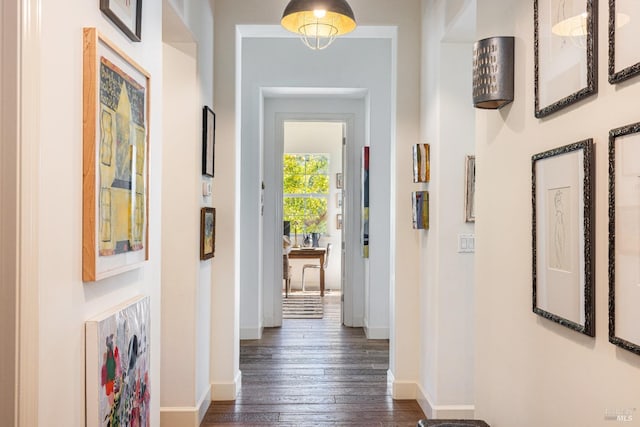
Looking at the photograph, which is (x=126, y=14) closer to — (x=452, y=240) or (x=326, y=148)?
(x=452, y=240)

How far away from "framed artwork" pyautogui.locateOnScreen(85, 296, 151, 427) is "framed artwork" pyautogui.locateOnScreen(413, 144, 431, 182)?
2001 millimetres

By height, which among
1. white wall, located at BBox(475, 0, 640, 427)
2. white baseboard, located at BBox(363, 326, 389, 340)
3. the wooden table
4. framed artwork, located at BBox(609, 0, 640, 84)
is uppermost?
framed artwork, located at BBox(609, 0, 640, 84)

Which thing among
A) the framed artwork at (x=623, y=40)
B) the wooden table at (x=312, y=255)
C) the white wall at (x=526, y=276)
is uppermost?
the framed artwork at (x=623, y=40)

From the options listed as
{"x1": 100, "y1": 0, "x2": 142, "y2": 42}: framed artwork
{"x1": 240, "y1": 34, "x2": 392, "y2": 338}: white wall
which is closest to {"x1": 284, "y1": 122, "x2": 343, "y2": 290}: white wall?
{"x1": 240, "y1": 34, "x2": 392, "y2": 338}: white wall

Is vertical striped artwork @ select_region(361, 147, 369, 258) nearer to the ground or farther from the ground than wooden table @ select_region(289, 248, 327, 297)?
farther from the ground

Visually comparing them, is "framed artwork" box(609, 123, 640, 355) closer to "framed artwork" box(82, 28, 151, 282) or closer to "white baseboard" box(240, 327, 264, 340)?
"framed artwork" box(82, 28, 151, 282)

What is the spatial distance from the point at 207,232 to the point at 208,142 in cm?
56

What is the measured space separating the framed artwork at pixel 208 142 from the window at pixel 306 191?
5.67m

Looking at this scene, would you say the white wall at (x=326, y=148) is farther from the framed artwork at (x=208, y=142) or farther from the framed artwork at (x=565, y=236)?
the framed artwork at (x=565, y=236)

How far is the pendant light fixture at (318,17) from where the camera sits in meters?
2.47

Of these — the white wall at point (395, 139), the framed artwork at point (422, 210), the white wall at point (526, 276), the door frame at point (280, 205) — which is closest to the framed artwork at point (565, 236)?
the white wall at point (526, 276)

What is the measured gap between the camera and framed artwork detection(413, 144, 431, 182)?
3.38 meters

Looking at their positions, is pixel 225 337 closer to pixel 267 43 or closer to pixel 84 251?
pixel 84 251

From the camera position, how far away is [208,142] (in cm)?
328
